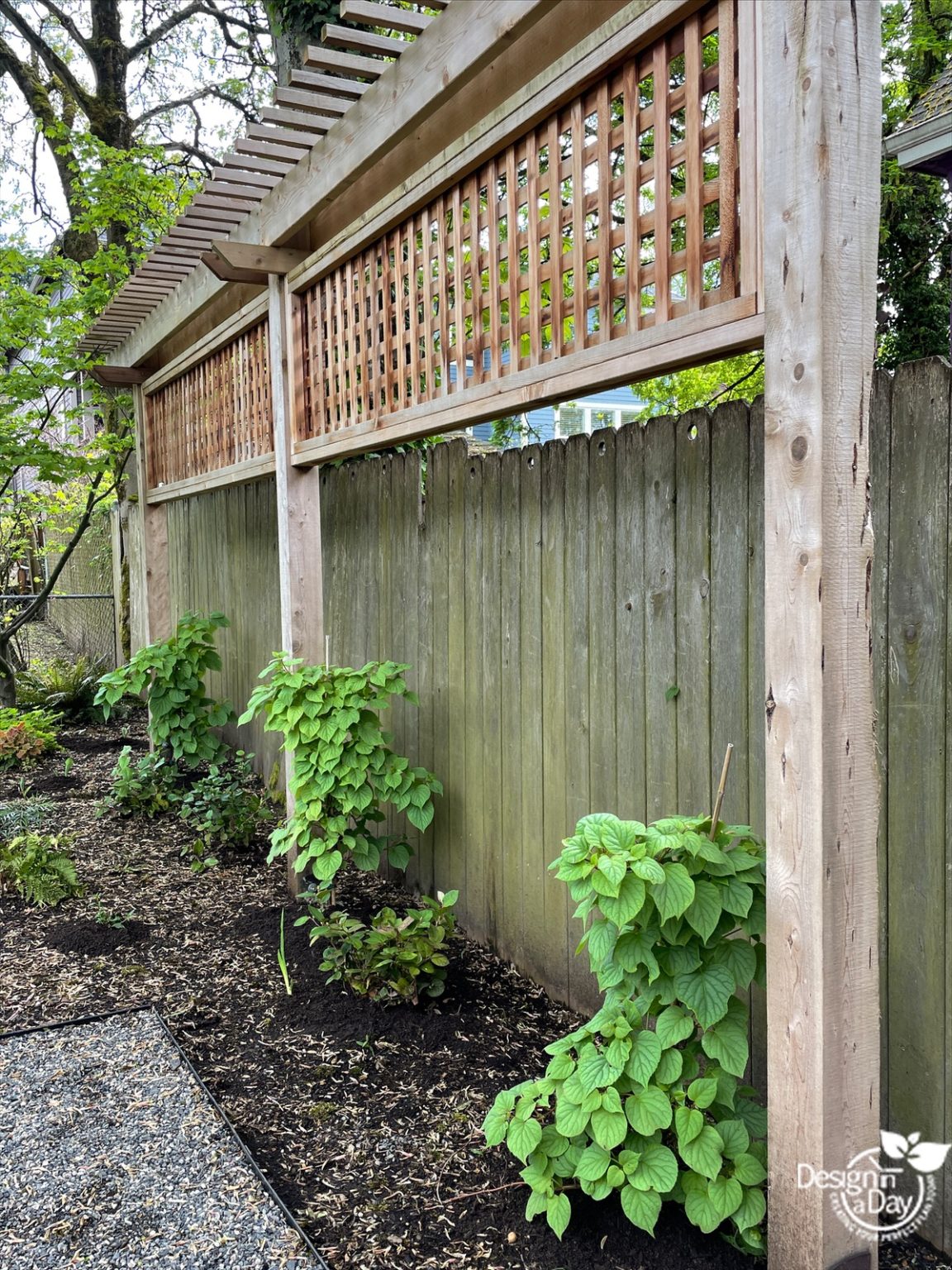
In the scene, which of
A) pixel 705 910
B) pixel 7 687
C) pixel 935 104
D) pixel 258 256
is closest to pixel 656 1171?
pixel 705 910

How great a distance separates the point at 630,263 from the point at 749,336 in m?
0.40

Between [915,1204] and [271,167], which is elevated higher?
[271,167]

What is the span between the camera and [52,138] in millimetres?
8156

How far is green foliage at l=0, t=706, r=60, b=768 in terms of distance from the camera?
6371 mm

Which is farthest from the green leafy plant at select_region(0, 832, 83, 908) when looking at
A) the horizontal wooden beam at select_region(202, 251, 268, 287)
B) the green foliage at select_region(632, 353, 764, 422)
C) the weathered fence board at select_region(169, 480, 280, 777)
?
the green foliage at select_region(632, 353, 764, 422)

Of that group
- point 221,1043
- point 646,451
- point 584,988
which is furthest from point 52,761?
point 646,451

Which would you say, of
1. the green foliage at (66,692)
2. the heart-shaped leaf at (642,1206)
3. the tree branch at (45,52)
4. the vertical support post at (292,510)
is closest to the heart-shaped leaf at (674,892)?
the heart-shaped leaf at (642,1206)

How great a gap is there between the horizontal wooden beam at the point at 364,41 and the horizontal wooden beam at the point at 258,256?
1.18m

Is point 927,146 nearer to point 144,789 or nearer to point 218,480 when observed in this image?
point 218,480

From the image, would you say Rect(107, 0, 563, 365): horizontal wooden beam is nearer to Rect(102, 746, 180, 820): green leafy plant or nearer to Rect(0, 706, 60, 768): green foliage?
Rect(102, 746, 180, 820): green leafy plant

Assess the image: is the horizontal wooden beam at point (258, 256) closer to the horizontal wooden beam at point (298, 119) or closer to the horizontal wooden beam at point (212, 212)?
the horizontal wooden beam at point (212, 212)

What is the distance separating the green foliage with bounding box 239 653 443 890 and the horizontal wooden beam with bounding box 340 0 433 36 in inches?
74.6

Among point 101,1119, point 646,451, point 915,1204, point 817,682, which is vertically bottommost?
point 101,1119

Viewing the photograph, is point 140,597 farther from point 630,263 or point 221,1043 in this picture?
point 630,263
